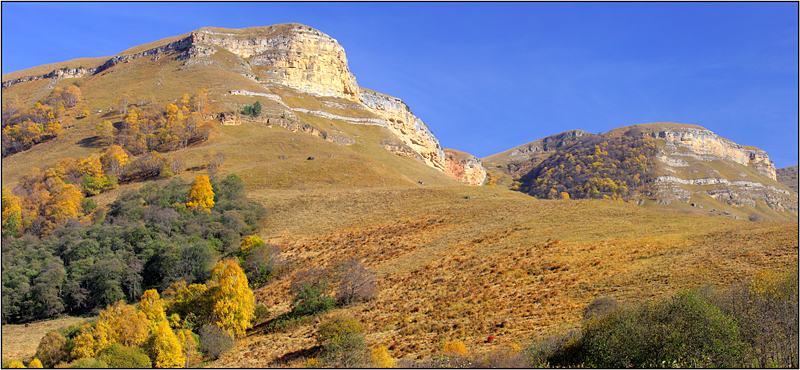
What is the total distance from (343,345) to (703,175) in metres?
150

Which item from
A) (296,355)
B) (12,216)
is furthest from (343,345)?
(12,216)

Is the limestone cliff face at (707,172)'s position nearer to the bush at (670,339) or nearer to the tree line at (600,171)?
the tree line at (600,171)

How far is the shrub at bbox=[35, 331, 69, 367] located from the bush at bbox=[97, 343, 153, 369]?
3037 mm

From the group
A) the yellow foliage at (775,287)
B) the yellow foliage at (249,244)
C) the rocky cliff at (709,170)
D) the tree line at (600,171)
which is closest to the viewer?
the yellow foliage at (775,287)

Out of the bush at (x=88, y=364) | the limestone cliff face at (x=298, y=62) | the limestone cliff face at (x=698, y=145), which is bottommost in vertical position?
the bush at (x=88, y=364)

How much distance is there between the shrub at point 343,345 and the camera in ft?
58.7

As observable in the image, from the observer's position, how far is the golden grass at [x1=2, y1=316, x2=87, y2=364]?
26.0 meters

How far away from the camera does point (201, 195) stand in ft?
168

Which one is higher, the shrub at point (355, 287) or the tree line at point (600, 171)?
the tree line at point (600, 171)

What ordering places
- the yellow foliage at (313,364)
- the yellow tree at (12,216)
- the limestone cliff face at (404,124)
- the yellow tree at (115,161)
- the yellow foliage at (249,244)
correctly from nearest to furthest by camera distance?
the yellow foliage at (313,364), the yellow foliage at (249,244), the yellow tree at (12,216), the yellow tree at (115,161), the limestone cliff face at (404,124)

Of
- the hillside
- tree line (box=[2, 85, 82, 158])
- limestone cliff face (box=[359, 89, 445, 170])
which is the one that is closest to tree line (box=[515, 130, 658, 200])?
the hillside

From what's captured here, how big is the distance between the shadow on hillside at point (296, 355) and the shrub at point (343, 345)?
0.83 m

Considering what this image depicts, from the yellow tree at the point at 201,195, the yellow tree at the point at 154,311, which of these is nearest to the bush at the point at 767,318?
the yellow tree at the point at 154,311

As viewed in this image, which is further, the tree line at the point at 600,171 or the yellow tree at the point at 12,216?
the tree line at the point at 600,171
